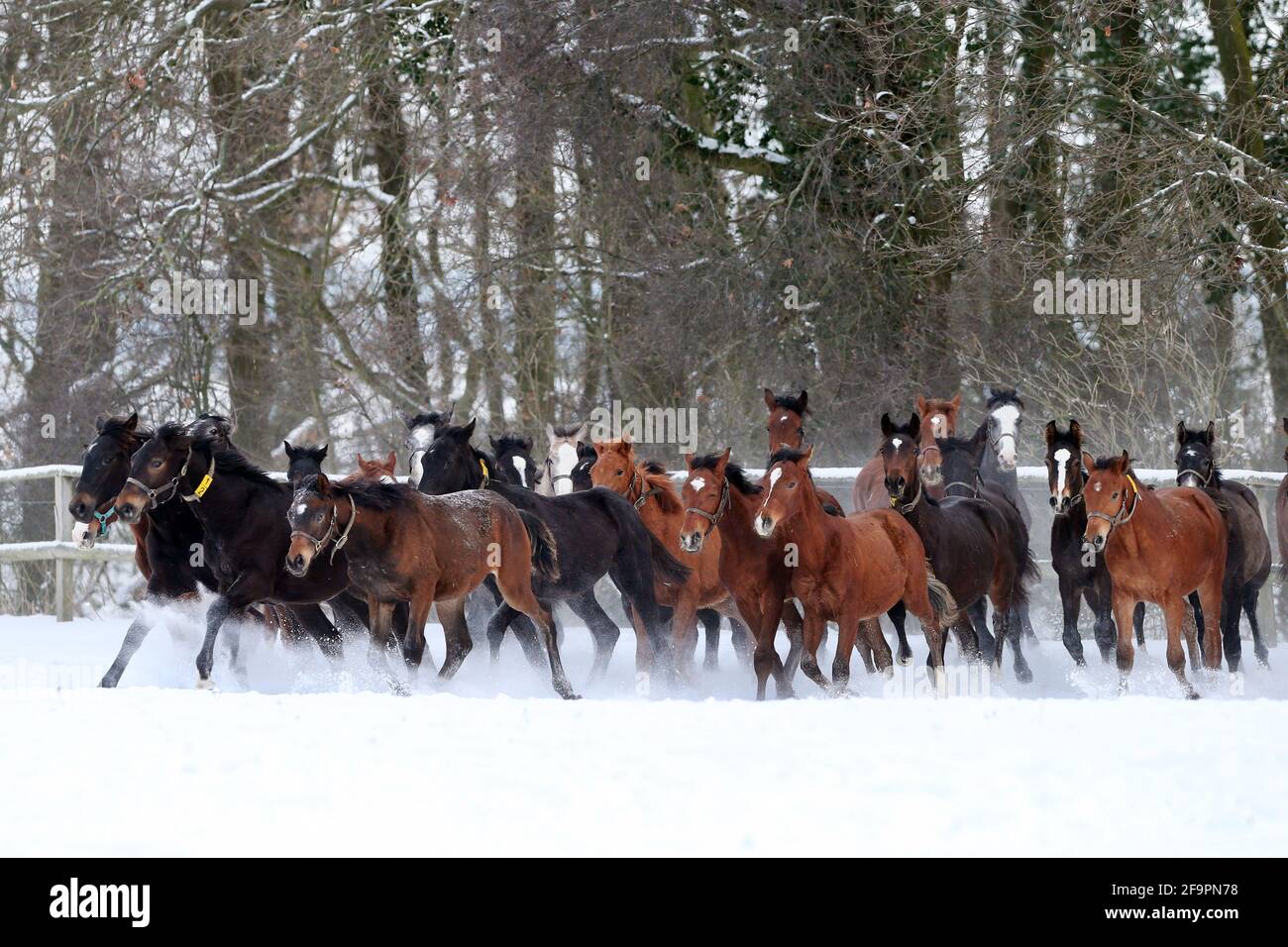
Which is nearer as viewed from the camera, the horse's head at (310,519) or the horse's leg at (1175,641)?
the horse's head at (310,519)

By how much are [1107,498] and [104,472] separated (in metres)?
6.00

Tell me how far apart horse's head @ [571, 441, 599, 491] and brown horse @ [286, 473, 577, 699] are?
7.30ft

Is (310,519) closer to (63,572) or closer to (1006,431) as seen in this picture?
(1006,431)

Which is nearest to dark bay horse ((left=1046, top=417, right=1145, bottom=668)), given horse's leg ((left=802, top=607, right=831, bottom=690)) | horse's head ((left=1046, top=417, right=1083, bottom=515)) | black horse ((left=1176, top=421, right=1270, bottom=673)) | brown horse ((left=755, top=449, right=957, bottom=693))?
horse's head ((left=1046, top=417, right=1083, bottom=515))

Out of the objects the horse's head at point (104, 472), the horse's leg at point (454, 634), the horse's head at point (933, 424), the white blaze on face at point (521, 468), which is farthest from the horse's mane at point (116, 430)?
the horse's head at point (933, 424)

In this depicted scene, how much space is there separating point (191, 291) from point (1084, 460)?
40.0 feet

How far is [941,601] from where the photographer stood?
35.0ft

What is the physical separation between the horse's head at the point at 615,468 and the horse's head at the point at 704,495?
5.43 ft

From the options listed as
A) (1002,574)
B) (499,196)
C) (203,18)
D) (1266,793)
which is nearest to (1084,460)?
(1002,574)

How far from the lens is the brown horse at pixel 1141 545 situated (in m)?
9.95

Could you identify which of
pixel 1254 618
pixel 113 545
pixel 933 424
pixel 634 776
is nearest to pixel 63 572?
pixel 113 545

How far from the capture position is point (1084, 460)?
412 inches

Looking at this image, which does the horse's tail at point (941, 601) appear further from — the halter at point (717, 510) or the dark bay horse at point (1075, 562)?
the halter at point (717, 510)
